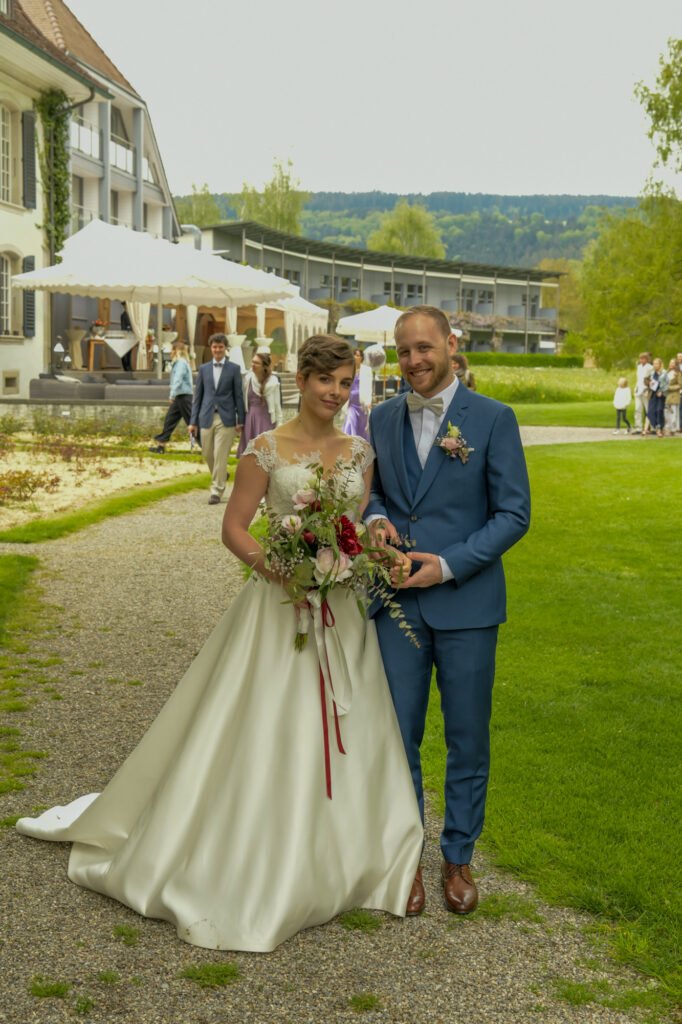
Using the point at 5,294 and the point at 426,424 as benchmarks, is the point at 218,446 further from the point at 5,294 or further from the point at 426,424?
the point at 5,294

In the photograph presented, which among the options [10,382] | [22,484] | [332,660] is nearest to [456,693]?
[332,660]

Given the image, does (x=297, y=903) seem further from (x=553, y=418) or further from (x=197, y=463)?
(x=553, y=418)

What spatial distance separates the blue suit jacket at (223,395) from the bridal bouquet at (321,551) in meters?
10.7

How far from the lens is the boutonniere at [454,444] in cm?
394

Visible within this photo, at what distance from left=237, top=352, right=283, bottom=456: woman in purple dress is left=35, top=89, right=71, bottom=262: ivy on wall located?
1676 cm

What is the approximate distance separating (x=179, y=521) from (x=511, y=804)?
355 inches

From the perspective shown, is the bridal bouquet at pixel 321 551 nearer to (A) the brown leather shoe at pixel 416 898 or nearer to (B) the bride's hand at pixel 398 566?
(B) the bride's hand at pixel 398 566

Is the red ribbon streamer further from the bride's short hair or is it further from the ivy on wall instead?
the ivy on wall

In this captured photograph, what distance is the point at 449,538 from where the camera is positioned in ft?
13.2

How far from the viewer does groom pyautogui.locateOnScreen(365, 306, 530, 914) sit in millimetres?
3945

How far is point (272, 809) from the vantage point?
13.0ft

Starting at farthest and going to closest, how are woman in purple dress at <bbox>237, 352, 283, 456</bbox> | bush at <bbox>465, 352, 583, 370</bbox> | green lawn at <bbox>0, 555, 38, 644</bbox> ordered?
1. bush at <bbox>465, 352, 583, 370</bbox>
2. woman in purple dress at <bbox>237, 352, 283, 456</bbox>
3. green lawn at <bbox>0, 555, 38, 644</bbox>

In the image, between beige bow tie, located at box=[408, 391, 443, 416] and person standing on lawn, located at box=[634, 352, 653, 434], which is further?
person standing on lawn, located at box=[634, 352, 653, 434]

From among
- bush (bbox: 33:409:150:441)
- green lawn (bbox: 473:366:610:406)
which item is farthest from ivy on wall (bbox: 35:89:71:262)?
green lawn (bbox: 473:366:610:406)
